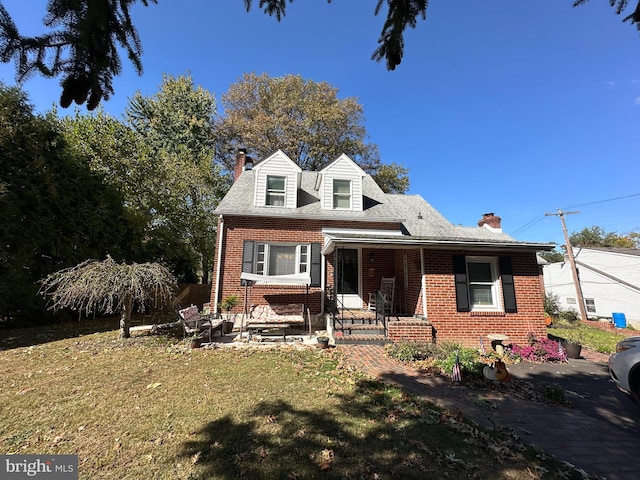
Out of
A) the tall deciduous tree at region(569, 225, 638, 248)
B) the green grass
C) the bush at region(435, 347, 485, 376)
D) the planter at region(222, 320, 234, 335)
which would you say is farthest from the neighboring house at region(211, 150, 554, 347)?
the tall deciduous tree at region(569, 225, 638, 248)

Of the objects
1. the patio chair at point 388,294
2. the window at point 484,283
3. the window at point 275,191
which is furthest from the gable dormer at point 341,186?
the window at point 484,283

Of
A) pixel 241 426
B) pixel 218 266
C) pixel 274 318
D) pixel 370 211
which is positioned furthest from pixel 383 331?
pixel 218 266

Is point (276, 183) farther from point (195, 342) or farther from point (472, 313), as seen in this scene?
point (472, 313)

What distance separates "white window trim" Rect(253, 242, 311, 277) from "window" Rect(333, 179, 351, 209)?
8.41ft

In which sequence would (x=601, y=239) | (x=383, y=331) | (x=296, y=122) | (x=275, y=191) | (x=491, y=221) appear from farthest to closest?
(x=601, y=239) → (x=296, y=122) → (x=491, y=221) → (x=275, y=191) → (x=383, y=331)

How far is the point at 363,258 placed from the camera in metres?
11.6

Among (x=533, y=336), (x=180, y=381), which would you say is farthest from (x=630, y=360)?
(x=180, y=381)

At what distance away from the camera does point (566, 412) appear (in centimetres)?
450

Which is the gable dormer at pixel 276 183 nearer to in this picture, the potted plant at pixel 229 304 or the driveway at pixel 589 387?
the potted plant at pixel 229 304

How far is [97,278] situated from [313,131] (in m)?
19.5

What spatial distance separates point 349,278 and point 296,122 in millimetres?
16360

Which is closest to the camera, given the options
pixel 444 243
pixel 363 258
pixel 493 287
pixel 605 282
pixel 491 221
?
pixel 444 243

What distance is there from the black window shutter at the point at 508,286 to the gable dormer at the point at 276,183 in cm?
823

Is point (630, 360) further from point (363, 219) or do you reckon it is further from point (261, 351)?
point (363, 219)
